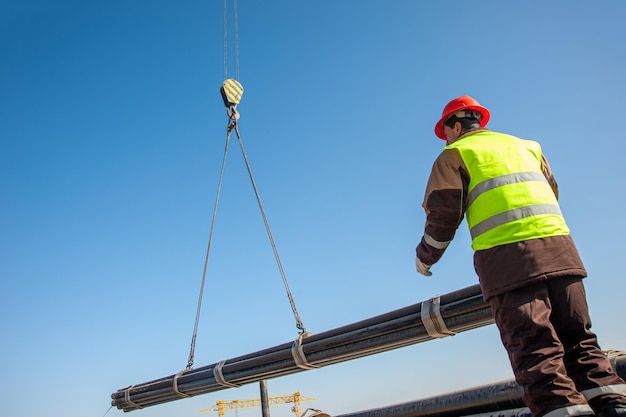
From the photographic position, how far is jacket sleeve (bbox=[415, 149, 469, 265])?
8.89 feet

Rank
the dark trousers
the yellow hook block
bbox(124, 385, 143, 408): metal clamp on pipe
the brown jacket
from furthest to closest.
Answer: the yellow hook block, bbox(124, 385, 143, 408): metal clamp on pipe, the brown jacket, the dark trousers

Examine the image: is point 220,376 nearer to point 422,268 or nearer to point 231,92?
point 422,268

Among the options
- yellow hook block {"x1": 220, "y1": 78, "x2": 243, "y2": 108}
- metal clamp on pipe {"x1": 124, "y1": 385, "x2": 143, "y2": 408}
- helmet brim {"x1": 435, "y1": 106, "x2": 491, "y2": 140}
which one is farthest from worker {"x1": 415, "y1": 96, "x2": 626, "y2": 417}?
yellow hook block {"x1": 220, "y1": 78, "x2": 243, "y2": 108}

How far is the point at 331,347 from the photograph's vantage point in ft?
14.2

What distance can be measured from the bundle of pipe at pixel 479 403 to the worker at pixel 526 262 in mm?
592

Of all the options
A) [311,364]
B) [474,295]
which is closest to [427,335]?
[474,295]

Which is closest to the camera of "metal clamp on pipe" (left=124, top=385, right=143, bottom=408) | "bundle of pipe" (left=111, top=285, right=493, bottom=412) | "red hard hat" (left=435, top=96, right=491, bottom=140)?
"red hard hat" (left=435, top=96, right=491, bottom=140)

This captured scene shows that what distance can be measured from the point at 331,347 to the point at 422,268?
5.35 feet

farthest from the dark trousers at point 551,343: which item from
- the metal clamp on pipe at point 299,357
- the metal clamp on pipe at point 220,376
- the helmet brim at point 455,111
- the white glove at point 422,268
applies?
the metal clamp on pipe at point 220,376

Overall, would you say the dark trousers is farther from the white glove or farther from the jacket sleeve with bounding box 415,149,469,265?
the white glove

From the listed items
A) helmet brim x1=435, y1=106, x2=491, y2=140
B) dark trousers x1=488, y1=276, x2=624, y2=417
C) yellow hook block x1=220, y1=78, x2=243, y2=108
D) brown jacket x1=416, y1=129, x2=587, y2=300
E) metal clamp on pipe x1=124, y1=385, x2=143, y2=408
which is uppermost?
yellow hook block x1=220, y1=78, x2=243, y2=108

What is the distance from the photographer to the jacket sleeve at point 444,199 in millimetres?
2709

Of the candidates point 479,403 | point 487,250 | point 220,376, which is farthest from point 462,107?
point 220,376

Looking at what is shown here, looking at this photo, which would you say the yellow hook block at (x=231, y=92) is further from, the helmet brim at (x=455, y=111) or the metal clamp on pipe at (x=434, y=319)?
the metal clamp on pipe at (x=434, y=319)
